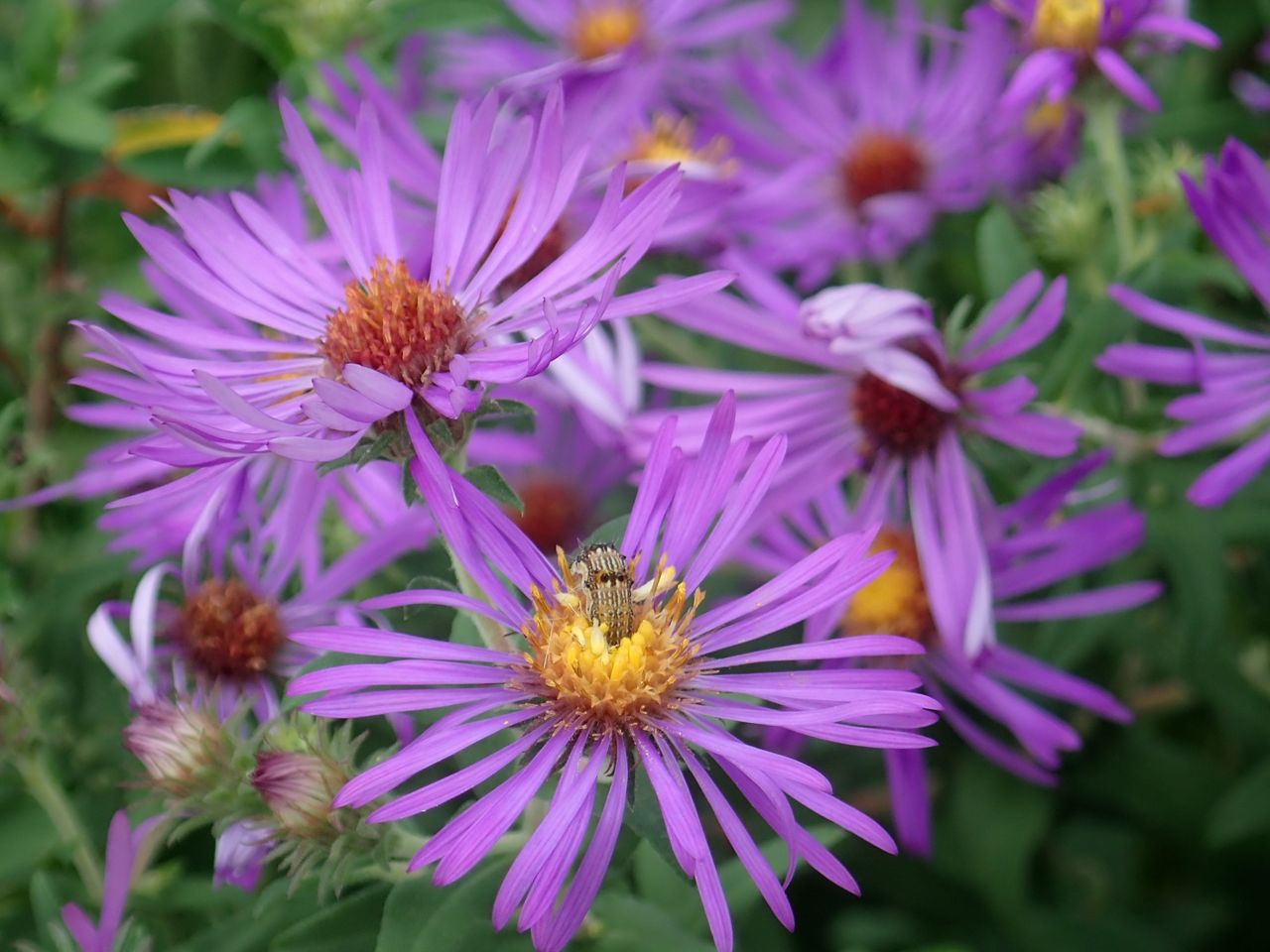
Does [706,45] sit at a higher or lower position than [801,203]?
higher

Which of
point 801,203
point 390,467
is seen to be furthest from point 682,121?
point 390,467

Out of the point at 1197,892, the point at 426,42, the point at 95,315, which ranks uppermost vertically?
the point at 426,42

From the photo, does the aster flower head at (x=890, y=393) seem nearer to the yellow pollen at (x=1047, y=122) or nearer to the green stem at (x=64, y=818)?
the yellow pollen at (x=1047, y=122)

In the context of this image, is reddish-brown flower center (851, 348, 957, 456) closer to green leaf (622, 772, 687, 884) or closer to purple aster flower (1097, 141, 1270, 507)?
purple aster flower (1097, 141, 1270, 507)

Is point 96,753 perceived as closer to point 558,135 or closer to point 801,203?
point 558,135

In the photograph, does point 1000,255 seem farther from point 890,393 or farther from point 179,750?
point 179,750

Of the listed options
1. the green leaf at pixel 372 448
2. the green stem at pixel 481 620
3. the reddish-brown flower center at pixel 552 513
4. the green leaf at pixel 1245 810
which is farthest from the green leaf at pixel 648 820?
the green leaf at pixel 1245 810
